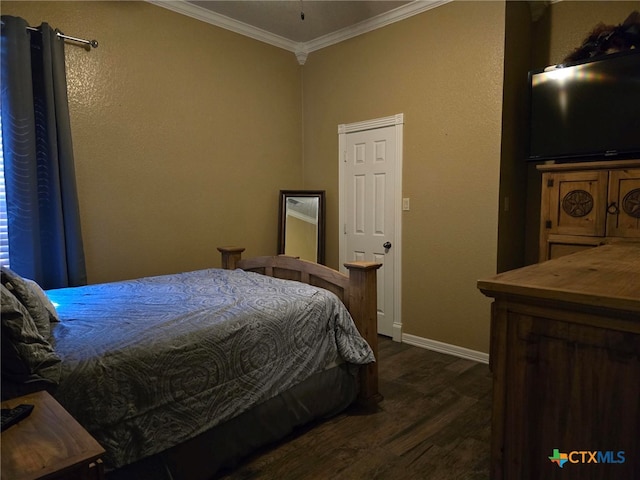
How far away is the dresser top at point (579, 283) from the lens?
3.15 ft

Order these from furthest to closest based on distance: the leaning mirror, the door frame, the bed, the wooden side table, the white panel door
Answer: the leaning mirror → the white panel door → the door frame → the bed → the wooden side table

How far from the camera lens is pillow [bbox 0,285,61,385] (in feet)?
4.40

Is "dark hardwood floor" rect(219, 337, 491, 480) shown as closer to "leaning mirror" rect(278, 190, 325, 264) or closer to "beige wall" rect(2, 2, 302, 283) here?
"leaning mirror" rect(278, 190, 325, 264)

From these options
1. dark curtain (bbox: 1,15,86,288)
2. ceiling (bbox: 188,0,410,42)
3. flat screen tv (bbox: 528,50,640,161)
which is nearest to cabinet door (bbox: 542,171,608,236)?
flat screen tv (bbox: 528,50,640,161)

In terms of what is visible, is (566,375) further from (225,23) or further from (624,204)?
(225,23)

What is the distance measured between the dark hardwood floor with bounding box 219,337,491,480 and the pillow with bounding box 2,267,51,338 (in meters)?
1.08

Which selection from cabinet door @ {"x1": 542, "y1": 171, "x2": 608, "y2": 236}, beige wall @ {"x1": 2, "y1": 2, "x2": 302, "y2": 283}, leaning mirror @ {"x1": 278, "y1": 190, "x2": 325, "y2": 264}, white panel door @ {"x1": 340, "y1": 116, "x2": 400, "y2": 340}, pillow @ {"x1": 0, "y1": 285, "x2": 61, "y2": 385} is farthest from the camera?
leaning mirror @ {"x1": 278, "y1": 190, "x2": 325, "y2": 264}

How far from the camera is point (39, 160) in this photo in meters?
2.81

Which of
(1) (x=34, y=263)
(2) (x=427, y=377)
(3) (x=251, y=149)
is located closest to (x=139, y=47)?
(3) (x=251, y=149)

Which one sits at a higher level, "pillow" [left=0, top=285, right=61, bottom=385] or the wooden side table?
"pillow" [left=0, top=285, right=61, bottom=385]

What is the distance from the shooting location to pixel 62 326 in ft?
6.15

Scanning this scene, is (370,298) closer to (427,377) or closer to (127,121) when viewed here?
(427,377)

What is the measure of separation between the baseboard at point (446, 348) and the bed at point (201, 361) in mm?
1192

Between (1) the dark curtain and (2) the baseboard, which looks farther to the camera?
(2) the baseboard
